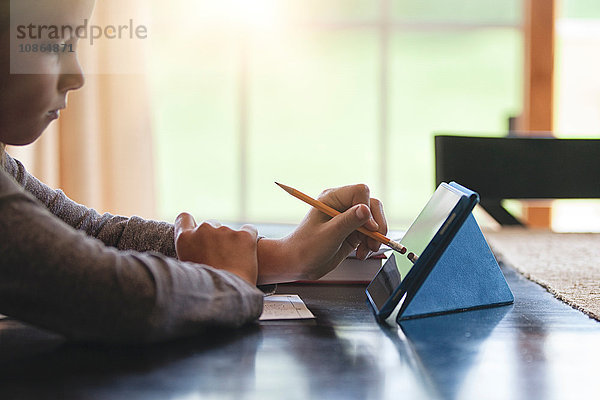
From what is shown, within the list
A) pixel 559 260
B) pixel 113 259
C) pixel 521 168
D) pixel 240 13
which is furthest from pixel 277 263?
pixel 240 13

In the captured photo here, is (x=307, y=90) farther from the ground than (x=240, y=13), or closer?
closer

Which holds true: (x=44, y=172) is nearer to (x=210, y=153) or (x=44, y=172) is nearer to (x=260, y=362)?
(x=210, y=153)

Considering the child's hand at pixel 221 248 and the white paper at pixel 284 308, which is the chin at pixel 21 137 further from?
the white paper at pixel 284 308

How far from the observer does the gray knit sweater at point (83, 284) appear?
0.51 meters

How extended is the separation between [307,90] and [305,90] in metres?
0.01

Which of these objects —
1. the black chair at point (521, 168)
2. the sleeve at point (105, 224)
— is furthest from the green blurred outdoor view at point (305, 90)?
the sleeve at point (105, 224)

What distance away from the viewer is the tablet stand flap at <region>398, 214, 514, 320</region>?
0.70 m

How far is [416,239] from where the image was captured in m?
0.73

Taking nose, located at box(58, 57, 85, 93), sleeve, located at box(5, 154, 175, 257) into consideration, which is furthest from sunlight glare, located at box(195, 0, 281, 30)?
nose, located at box(58, 57, 85, 93)

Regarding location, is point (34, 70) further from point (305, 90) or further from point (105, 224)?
point (305, 90)

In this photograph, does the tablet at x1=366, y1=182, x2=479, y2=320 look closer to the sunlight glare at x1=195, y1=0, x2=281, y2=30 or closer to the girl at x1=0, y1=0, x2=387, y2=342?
the girl at x1=0, y1=0, x2=387, y2=342

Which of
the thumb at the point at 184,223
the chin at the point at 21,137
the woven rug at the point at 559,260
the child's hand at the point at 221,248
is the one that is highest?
the chin at the point at 21,137

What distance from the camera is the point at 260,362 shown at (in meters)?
0.54

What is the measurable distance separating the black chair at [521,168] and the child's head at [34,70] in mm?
1169
